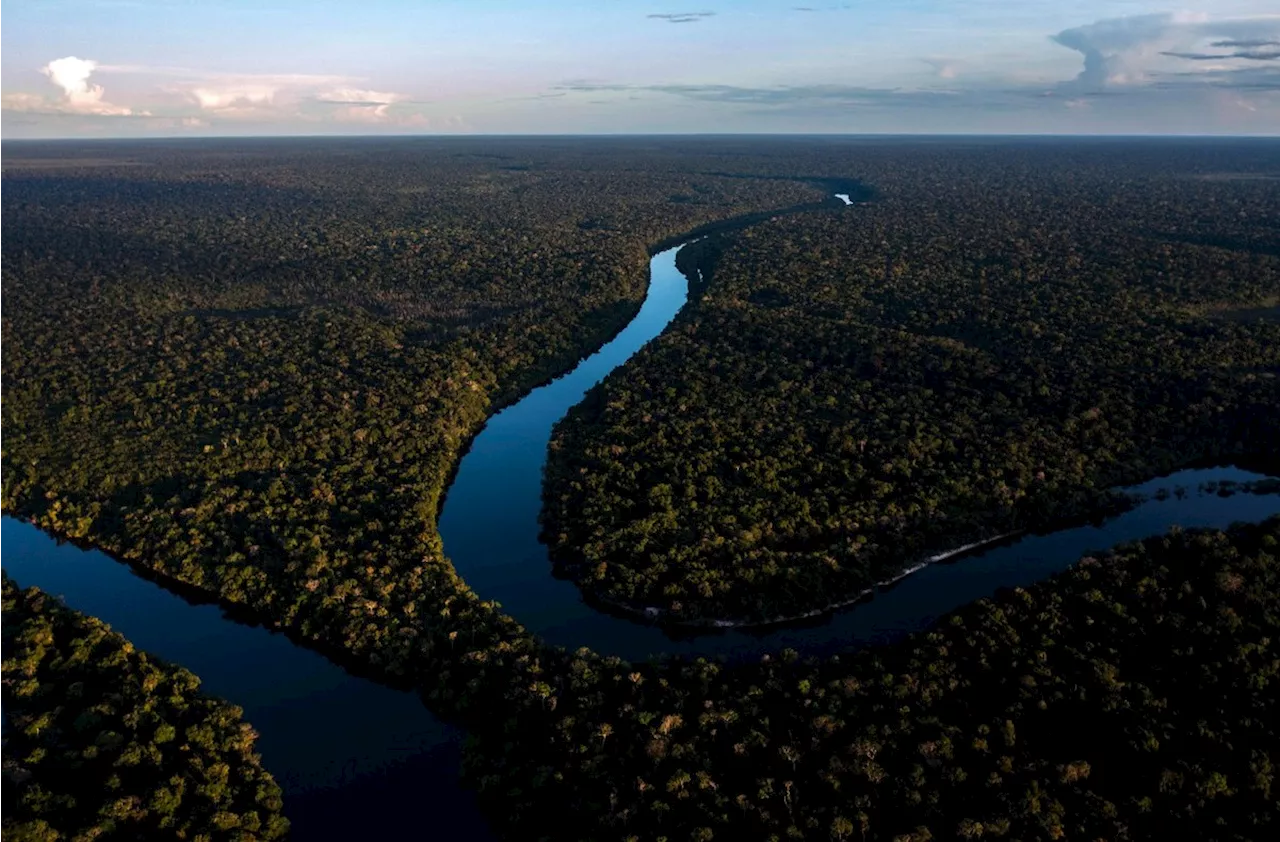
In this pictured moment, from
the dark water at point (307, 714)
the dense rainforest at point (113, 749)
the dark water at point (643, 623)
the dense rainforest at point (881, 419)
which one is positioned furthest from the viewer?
the dense rainforest at point (881, 419)

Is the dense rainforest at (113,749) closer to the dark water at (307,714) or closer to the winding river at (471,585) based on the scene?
the dark water at (307,714)

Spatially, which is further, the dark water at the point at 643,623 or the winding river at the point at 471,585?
the dark water at the point at 643,623

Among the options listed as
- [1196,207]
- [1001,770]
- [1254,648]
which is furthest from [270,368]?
[1196,207]

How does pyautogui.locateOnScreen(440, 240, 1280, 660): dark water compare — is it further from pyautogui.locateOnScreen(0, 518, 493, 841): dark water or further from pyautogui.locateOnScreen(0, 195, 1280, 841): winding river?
pyautogui.locateOnScreen(0, 518, 493, 841): dark water

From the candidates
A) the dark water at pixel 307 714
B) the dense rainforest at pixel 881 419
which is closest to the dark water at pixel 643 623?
the dense rainforest at pixel 881 419

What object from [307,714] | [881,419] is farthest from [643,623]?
[881,419]

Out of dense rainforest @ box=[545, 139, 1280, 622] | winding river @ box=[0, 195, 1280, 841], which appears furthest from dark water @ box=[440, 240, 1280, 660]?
dense rainforest @ box=[545, 139, 1280, 622]
